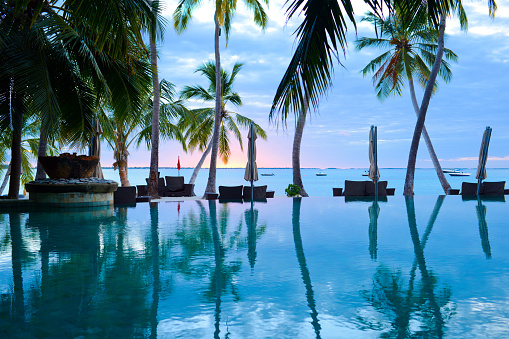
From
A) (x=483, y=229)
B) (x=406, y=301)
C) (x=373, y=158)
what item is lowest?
(x=406, y=301)

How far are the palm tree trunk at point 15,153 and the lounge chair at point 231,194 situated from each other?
20.5ft

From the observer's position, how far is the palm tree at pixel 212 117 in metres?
25.8

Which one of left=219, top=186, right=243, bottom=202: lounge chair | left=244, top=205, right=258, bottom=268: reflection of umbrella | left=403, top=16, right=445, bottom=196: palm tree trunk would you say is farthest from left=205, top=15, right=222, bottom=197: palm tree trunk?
left=403, top=16, right=445, bottom=196: palm tree trunk

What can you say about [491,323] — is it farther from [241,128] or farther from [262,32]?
[241,128]

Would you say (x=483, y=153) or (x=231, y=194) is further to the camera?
(x=483, y=153)

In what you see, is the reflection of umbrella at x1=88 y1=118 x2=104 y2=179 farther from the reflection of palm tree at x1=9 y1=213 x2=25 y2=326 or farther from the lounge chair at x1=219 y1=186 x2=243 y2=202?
the reflection of palm tree at x1=9 y1=213 x2=25 y2=326

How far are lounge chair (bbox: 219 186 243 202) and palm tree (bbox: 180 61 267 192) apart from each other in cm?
1046

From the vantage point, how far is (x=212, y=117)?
25719 millimetres

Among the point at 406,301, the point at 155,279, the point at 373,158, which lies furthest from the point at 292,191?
the point at 406,301

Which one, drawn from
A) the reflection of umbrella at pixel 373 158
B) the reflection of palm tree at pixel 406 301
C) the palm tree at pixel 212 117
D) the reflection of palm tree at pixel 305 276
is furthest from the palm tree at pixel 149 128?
the reflection of palm tree at pixel 406 301

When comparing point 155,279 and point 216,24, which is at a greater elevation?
point 216,24

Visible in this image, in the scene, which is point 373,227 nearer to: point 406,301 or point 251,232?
point 251,232

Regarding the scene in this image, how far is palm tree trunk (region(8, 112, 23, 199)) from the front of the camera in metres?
11.6

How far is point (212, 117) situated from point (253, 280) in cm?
2177
